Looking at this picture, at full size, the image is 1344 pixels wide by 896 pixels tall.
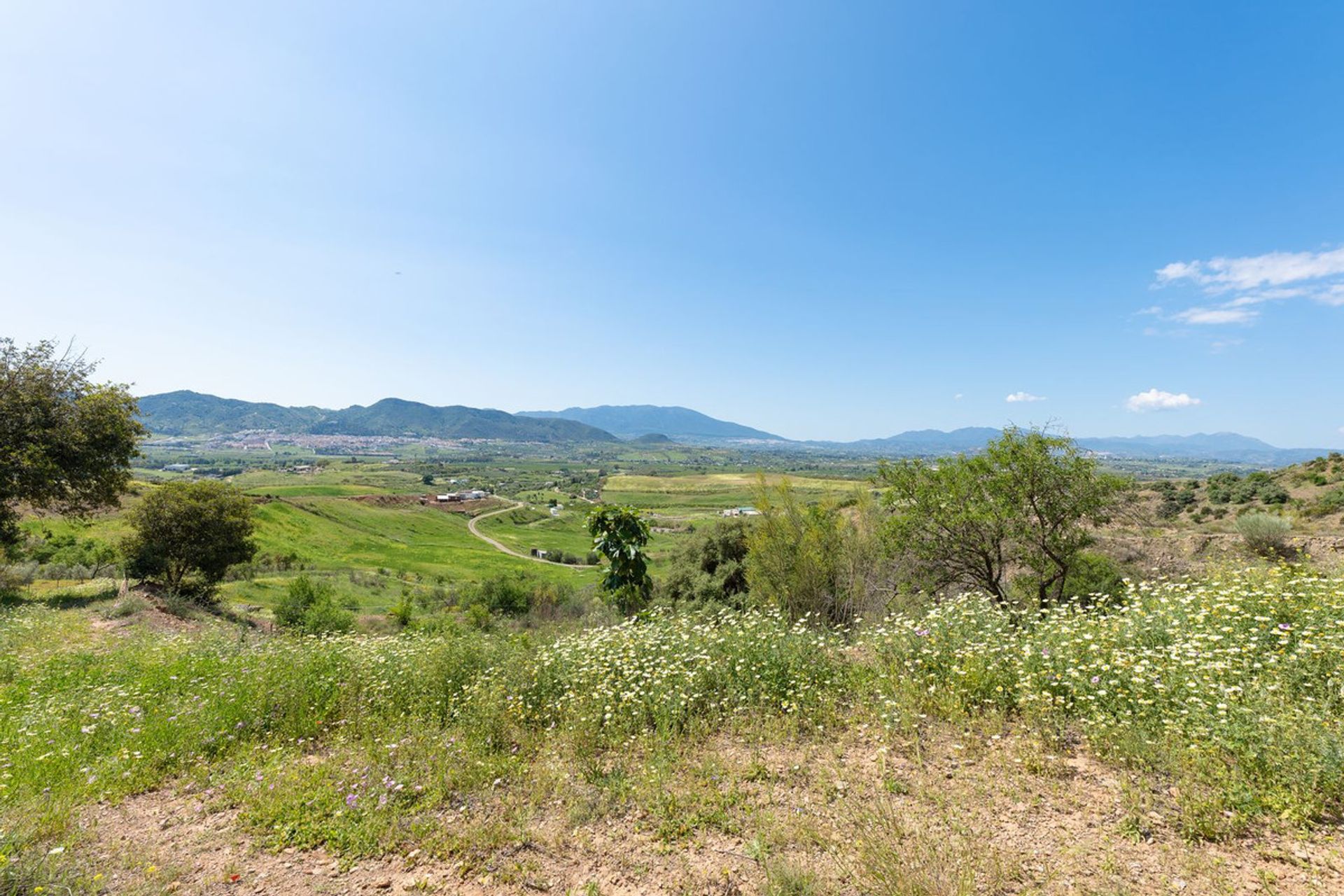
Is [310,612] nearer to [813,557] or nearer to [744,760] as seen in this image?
[813,557]

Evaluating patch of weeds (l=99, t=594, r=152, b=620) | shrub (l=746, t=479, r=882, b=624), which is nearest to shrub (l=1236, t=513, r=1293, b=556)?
shrub (l=746, t=479, r=882, b=624)

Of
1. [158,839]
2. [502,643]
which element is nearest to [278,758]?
[158,839]

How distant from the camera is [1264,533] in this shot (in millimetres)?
17609

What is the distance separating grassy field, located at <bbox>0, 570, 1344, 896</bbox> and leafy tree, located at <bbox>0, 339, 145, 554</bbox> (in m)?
12.1

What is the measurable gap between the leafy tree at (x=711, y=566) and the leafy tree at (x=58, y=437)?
21.3 m

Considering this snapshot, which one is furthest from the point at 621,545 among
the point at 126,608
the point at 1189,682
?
the point at 126,608

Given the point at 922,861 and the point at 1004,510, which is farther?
the point at 1004,510

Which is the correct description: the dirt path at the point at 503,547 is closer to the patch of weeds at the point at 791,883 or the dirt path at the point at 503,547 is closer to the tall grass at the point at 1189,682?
the tall grass at the point at 1189,682

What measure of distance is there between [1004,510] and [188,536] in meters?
30.4

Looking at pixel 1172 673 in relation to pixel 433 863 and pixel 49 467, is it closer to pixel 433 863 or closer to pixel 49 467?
pixel 433 863

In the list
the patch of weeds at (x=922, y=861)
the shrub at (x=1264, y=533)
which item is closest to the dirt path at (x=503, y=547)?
the shrub at (x=1264, y=533)

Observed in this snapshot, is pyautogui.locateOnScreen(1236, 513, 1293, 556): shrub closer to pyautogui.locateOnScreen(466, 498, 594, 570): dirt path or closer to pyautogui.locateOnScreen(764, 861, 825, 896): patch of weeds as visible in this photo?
pyautogui.locateOnScreen(764, 861, 825, 896): patch of weeds

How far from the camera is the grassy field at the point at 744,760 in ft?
12.0

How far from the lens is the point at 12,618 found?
11.5 meters
